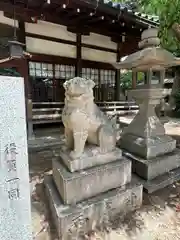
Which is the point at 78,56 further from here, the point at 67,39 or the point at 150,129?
the point at 150,129

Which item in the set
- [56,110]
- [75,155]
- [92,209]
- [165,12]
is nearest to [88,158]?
[75,155]

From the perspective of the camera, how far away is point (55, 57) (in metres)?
6.32

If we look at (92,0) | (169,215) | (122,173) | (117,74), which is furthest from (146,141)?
(117,74)

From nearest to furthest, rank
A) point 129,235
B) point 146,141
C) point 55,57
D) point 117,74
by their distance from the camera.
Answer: point 129,235 < point 146,141 < point 55,57 < point 117,74

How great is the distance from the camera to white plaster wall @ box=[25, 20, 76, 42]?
18.6 feet

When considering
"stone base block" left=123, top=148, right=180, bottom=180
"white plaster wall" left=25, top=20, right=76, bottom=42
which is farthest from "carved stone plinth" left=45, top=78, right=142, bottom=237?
"white plaster wall" left=25, top=20, right=76, bottom=42

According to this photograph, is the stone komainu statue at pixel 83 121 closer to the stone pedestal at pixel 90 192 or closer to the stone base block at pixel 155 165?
the stone pedestal at pixel 90 192

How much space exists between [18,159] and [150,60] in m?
2.47

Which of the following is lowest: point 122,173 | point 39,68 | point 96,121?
point 122,173

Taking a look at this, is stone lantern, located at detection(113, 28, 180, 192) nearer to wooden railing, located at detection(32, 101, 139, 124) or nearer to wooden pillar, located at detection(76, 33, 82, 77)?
wooden railing, located at detection(32, 101, 139, 124)

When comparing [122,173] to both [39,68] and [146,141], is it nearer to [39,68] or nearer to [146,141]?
[146,141]

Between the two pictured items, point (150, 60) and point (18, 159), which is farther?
point (150, 60)

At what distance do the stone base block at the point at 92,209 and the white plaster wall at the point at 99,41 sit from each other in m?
6.05

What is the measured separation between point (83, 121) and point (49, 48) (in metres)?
5.00
